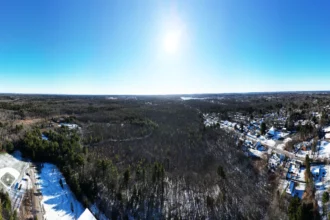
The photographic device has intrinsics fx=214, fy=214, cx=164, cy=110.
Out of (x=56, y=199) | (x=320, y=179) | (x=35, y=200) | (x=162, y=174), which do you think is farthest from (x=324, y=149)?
(x=35, y=200)

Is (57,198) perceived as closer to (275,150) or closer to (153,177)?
(153,177)

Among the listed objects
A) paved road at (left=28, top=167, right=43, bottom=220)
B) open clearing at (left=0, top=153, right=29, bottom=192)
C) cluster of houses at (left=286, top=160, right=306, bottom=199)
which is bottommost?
cluster of houses at (left=286, top=160, right=306, bottom=199)

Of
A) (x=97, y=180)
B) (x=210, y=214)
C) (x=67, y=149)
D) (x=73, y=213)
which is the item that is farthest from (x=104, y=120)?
(x=210, y=214)

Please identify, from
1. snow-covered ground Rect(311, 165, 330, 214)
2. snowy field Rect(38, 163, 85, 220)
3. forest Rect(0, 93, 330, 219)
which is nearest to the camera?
snowy field Rect(38, 163, 85, 220)

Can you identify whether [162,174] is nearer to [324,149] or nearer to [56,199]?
[56,199]

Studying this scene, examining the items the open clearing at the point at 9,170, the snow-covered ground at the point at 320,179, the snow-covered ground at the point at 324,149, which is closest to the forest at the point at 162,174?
the open clearing at the point at 9,170

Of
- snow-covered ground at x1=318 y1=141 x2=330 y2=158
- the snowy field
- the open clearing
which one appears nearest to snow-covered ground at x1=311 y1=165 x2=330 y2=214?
snow-covered ground at x1=318 y1=141 x2=330 y2=158

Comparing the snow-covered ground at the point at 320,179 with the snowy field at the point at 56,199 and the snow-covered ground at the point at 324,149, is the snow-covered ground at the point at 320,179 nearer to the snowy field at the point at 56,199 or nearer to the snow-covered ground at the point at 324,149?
the snow-covered ground at the point at 324,149

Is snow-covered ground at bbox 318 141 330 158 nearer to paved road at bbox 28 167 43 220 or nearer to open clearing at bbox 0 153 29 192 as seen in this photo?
paved road at bbox 28 167 43 220
